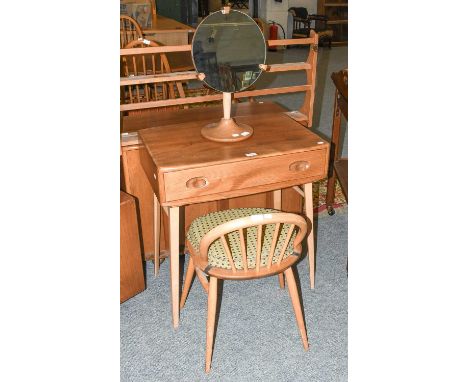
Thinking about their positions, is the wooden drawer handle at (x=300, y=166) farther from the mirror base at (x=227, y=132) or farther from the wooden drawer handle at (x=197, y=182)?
the wooden drawer handle at (x=197, y=182)

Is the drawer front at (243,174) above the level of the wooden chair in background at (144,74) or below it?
below

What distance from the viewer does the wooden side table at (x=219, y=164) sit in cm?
178

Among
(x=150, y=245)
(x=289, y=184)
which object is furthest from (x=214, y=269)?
(x=150, y=245)

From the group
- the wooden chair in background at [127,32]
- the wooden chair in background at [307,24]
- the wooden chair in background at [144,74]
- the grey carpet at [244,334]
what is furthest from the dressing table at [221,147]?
the wooden chair in background at [307,24]

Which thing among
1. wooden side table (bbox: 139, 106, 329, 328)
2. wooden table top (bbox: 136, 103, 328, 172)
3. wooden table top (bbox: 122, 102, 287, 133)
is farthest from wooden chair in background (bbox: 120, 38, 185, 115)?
wooden side table (bbox: 139, 106, 329, 328)

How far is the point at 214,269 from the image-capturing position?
5.82ft

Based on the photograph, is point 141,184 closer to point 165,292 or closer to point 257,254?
point 165,292

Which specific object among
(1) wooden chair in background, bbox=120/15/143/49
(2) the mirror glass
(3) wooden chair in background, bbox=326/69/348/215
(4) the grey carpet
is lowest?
(4) the grey carpet

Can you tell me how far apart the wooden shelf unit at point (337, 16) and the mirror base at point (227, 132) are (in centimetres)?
747

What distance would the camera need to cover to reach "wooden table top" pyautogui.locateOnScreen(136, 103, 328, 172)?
181 centimetres

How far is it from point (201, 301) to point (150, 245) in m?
0.39

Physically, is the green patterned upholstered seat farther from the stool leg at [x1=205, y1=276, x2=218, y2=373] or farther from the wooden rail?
the wooden rail

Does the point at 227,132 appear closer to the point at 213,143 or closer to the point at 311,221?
the point at 213,143

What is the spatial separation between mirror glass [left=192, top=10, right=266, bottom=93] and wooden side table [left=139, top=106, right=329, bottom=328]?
225mm
